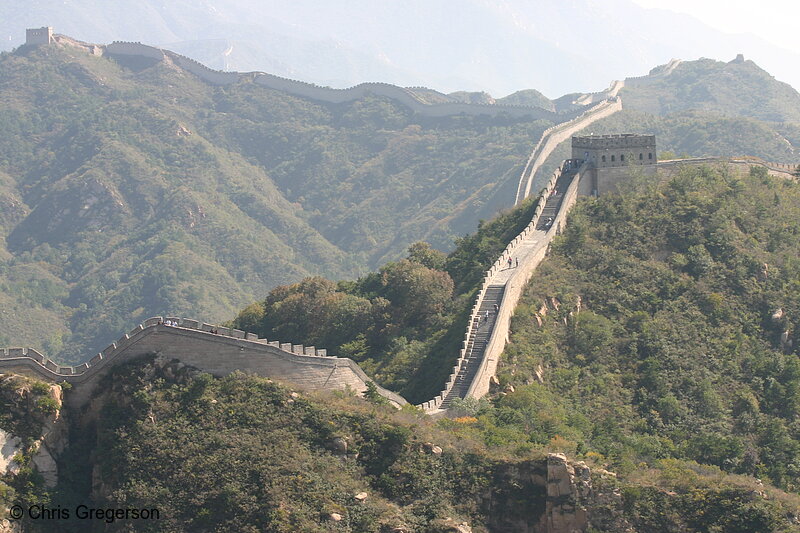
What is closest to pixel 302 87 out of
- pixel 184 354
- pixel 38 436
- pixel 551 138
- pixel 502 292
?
pixel 551 138

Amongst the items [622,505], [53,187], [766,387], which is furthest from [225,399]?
[53,187]

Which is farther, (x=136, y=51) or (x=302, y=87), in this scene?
(x=302, y=87)

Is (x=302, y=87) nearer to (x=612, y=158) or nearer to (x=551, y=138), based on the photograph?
(x=551, y=138)

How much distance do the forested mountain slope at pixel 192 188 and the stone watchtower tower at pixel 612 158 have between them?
5189 centimetres

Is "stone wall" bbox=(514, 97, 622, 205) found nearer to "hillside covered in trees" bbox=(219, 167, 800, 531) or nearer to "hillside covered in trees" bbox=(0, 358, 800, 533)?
"hillside covered in trees" bbox=(219, 167, 800, 531)

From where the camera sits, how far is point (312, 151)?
169375 millimetres

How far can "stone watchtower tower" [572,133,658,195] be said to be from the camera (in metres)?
73.1

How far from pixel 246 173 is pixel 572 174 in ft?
313

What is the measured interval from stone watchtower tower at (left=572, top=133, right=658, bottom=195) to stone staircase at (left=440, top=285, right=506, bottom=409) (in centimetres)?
1549

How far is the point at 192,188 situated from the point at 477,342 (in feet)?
326

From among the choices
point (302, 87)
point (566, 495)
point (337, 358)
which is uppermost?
point (302, 87)

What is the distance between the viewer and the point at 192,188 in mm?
150250

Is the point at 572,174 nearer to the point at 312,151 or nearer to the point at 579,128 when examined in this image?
the point at 579,128

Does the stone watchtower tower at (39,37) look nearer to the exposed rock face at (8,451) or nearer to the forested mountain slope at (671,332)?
the forested mountain slope at (671,332)
